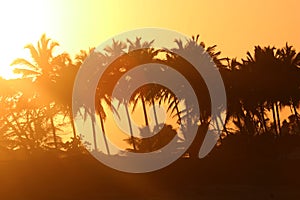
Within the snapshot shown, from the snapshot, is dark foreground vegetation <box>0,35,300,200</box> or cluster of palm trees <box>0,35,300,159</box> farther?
cluster of palm trees <box>0,35,300,159</box>

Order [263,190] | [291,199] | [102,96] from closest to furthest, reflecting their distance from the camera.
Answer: [291,199], [263,190], [102,96]

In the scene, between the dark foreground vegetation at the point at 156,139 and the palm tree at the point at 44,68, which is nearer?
the dark foreground vegetation at the point at 156,139

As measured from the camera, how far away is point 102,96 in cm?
6600

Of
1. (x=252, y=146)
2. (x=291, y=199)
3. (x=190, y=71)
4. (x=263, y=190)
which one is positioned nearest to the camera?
(x=291, y=199)

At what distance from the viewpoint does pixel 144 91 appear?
209 ft

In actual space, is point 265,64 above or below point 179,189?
above

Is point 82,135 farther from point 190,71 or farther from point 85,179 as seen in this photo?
Result: point 85,179

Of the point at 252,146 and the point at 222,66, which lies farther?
the point at 222,66

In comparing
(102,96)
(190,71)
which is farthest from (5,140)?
(190,71)

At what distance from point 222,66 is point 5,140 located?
24474mm

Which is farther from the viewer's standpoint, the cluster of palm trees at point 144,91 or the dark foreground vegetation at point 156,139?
the cluster of palm trees at point 144,91

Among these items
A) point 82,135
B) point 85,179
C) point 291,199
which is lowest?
point 291,199

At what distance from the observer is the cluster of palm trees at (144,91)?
62.9 metres

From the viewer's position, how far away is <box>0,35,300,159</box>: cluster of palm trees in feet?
206
